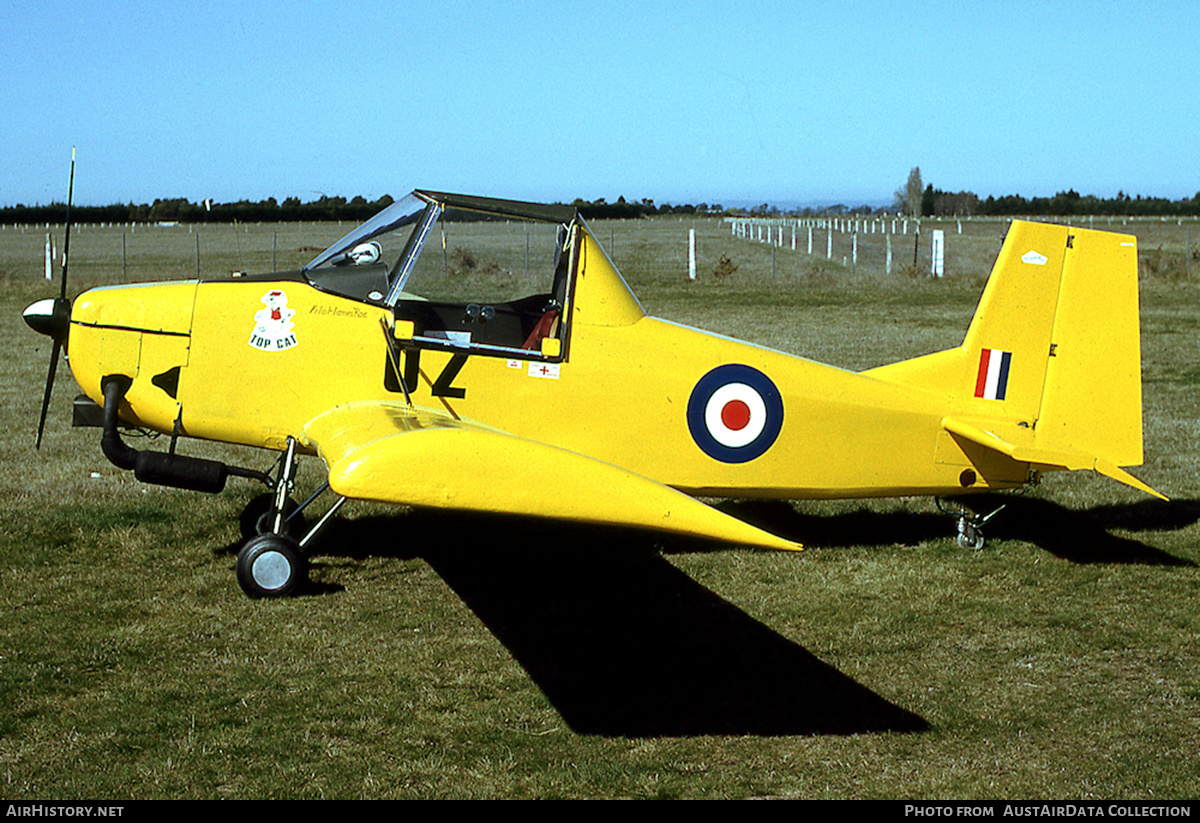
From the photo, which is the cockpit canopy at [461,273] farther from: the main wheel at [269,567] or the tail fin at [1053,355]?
the tail fin at [1053,355]

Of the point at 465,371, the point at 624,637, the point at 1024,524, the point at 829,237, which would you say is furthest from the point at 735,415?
the point at 829,237

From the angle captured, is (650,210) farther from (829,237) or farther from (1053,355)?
(1053,355)

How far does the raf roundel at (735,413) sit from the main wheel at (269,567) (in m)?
2.72

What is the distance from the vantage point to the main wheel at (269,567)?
261 inches

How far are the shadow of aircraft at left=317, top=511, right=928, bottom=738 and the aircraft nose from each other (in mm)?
2314

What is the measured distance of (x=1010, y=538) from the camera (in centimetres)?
823

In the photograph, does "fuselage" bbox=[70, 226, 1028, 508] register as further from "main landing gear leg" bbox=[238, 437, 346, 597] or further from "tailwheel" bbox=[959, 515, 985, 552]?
"tailwheel" bbox=[959, 515, 985, 552]

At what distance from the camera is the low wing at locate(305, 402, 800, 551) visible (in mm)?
4422

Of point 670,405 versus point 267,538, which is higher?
point 670,405
